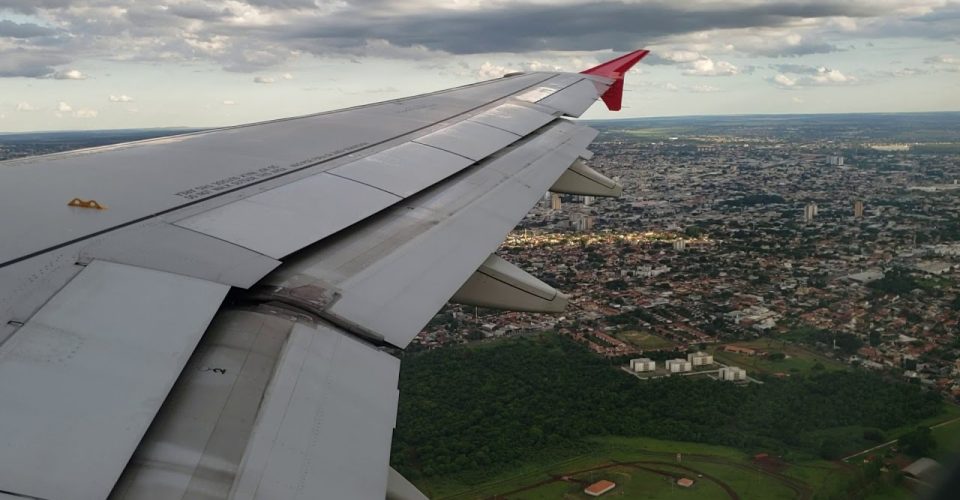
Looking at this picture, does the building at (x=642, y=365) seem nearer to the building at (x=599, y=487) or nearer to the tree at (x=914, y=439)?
the building at (x=599, y=487)

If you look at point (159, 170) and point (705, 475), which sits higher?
point (159, 170)

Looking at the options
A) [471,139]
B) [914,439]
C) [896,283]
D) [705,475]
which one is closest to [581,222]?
[896,283]

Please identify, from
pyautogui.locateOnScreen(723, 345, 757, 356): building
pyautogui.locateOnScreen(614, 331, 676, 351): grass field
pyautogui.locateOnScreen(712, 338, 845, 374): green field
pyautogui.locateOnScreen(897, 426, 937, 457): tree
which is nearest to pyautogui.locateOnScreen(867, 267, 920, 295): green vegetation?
pyautogui.locateOnScreen(712, 338, 845, 374): green field

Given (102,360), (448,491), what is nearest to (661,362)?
(448,491)

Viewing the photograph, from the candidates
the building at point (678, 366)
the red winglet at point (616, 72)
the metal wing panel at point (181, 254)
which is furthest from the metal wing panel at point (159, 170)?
the building at point (678, 366)

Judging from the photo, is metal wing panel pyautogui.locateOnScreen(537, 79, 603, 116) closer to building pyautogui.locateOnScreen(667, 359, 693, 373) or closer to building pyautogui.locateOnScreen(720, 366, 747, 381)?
building pyautogui.locateOnScreen(667, 359, 693, 373)

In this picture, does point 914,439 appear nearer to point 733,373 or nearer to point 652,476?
point 652,476
